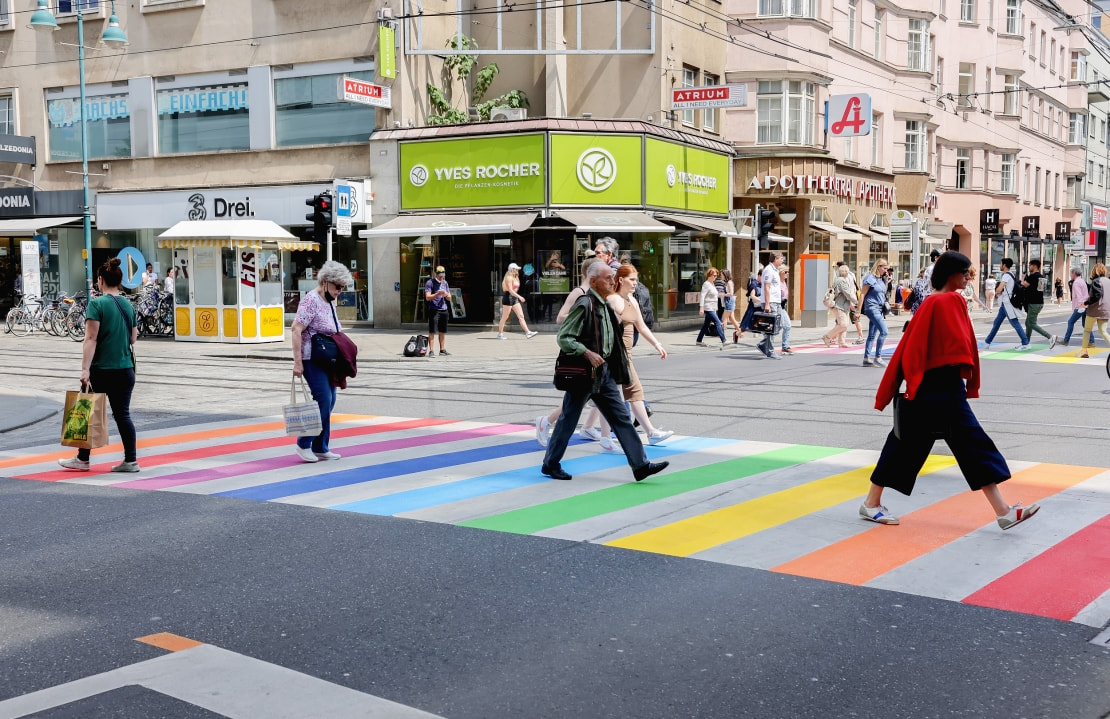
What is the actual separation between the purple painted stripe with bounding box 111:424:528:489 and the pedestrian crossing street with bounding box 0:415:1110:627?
23 mm

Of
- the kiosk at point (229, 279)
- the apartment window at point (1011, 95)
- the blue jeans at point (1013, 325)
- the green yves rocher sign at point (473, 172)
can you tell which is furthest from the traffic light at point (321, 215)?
the apartment window at point (1011, 95)

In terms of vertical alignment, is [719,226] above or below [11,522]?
above

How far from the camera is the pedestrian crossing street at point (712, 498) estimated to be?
5738mm

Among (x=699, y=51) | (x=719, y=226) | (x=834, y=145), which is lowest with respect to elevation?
(x=719, y=226)

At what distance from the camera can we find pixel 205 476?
8.57 m

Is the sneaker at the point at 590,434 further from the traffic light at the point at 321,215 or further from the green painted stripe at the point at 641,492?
the traffic light at the point at 321,215

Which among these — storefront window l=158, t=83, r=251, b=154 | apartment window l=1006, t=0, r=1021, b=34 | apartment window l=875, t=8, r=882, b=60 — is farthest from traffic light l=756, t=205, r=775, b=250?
apartment window l=1006, t=0, r=1021, b=34

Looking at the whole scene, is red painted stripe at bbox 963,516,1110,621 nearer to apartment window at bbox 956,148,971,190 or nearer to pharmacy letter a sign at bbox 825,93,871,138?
pharmacy letter a sign at bbox 825,93,871,138

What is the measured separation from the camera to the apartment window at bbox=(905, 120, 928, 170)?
38.8 m

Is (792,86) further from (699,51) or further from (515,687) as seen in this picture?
(515,687)

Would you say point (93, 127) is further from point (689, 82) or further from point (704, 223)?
point (704, 223)

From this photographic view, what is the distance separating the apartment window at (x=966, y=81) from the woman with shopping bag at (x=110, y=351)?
41912 mm

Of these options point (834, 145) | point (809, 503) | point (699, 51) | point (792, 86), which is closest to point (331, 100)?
point (699, 51)

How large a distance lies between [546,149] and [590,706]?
22.9 meters
